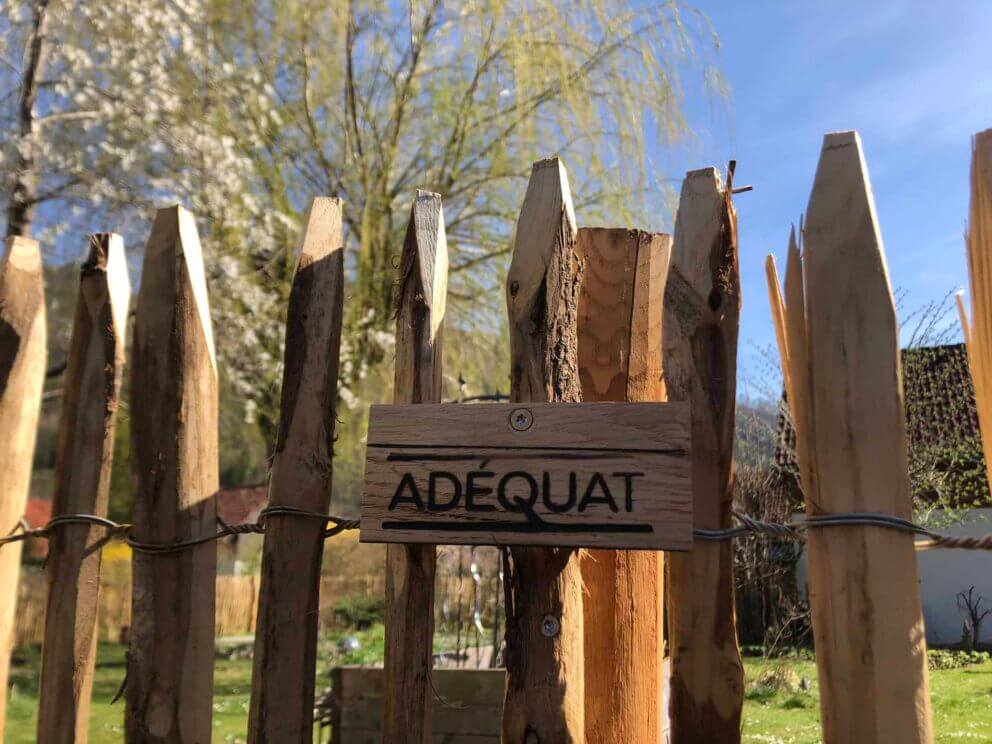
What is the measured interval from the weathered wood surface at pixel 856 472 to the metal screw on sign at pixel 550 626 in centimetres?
43

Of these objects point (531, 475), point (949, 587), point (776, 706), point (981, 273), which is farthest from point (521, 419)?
point (949, 587)

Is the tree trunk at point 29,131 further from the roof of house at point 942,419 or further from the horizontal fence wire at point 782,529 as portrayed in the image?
the roof of house at point 942,419

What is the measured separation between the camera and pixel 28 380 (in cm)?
223

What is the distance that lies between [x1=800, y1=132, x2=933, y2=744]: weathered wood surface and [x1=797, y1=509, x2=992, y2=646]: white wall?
300cm

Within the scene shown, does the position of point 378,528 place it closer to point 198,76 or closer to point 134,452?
point 134,452

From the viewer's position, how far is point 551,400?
1550 millimetres

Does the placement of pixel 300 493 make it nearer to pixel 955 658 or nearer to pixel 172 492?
pixel 172 492

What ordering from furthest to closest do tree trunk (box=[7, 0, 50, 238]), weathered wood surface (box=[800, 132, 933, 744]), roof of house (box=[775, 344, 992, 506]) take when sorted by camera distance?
tree trunk (box=[7, 0, 50, 238]), roof of house (box=[775, 344, 992, 506]), weathered wood surface (box=[800, 132, 933, 744])

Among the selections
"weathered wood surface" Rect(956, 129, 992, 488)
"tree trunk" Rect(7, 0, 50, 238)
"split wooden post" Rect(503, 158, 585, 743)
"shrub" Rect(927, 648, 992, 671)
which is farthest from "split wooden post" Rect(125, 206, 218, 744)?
"tree trunk" Rect(7, 0, 50, 238)

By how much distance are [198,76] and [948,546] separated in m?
8.87

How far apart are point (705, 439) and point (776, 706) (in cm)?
292

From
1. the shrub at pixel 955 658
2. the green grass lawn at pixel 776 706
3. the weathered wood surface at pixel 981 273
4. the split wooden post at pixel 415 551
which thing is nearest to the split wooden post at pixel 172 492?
the split wooden post at pixel 415 551

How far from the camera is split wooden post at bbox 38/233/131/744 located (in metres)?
1.97

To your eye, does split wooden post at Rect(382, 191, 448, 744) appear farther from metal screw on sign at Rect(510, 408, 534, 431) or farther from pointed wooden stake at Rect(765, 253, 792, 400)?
pointed wooden stake at Rect(765, 253, 792, 400)
